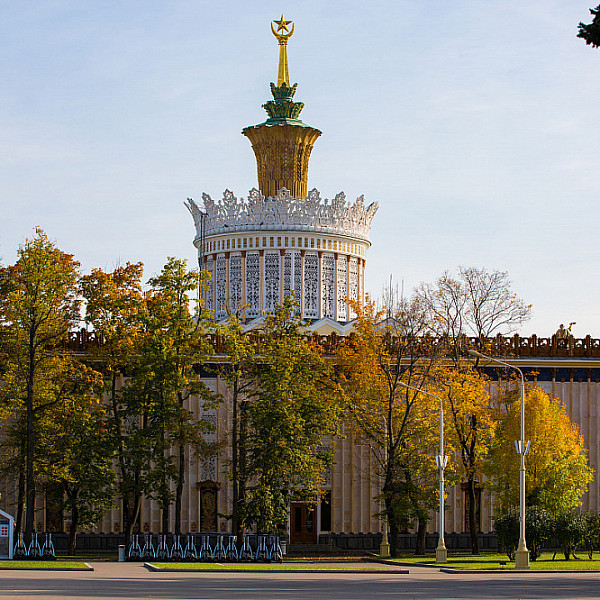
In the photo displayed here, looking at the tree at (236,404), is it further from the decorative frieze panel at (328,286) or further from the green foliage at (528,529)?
the decorative frieze panel at (328,286)

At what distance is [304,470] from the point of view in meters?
42.1

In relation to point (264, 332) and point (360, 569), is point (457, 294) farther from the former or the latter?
point (360, 569)

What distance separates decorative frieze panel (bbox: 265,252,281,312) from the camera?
191 feet

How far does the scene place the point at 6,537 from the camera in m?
37.9

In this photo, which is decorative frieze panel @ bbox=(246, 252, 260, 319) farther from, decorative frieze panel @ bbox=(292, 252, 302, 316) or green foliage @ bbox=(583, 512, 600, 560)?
green foliage @ bbox=(583, 512, 600, 560)

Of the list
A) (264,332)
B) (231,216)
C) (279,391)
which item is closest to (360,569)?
(279,391)

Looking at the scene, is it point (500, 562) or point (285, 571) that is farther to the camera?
point (500, 562)

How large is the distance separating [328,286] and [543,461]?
18744 millimetres

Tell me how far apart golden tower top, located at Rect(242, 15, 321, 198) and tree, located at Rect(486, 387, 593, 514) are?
69.2 feet

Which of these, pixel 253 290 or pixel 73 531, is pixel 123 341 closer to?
pixel 73 531

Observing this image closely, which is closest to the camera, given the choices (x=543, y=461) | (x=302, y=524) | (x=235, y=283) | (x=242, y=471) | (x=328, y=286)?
(x=242, y=471)

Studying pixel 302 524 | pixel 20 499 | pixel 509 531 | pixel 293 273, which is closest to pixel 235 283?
pixel 293 273

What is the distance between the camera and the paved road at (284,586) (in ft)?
78.5

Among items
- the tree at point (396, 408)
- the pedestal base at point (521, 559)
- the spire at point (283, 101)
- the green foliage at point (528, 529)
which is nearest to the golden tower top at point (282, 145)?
the spire at point (283, 101)
